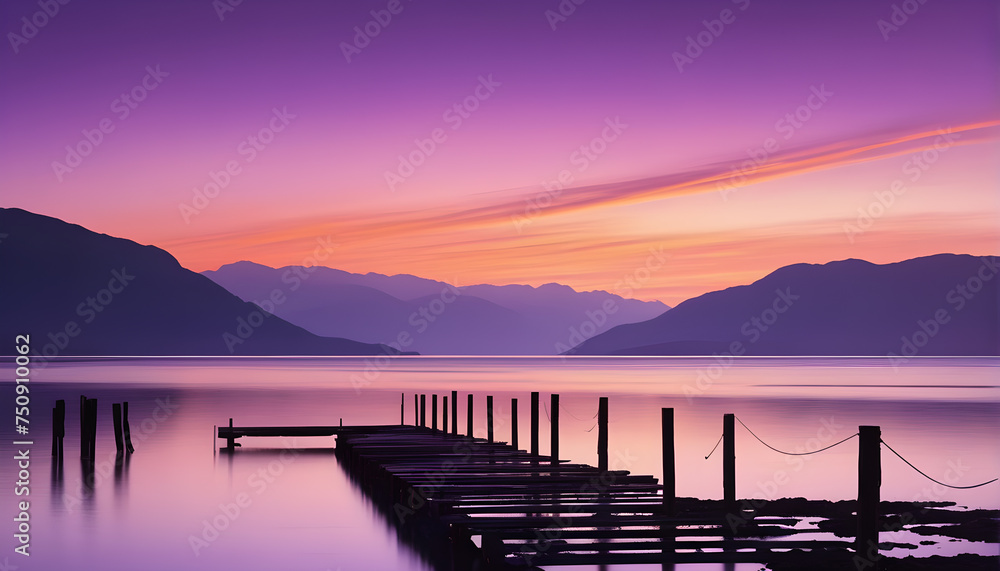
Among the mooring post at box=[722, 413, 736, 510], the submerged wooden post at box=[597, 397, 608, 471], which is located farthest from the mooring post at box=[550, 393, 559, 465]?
the mooring post at box=[722, 413, 736, 510]

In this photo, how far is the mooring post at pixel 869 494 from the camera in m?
14.5

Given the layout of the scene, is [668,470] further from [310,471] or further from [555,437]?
[310,471]

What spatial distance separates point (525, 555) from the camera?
14422 mm

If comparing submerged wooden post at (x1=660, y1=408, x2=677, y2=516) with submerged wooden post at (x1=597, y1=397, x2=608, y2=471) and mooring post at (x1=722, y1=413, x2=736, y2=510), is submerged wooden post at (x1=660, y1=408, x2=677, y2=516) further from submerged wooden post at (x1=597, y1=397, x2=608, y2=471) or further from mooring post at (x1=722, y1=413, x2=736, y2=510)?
submerged wooden post at (x1=597, y1=397, x2=608, y2=471)

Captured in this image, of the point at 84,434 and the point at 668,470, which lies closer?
the point at 668,470

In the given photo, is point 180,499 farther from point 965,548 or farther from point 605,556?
point 965,548

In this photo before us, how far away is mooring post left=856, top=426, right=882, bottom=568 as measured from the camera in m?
14.5

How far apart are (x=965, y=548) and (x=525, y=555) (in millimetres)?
8198
